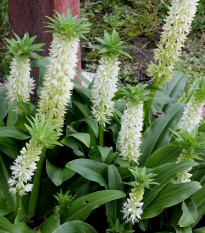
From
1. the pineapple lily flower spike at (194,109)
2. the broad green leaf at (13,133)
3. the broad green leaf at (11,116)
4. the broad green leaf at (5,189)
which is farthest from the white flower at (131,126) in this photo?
the broad green leaf at (11,116)

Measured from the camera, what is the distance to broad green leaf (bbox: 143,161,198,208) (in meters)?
3.35

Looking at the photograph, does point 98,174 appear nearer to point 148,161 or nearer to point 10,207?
point 148,161

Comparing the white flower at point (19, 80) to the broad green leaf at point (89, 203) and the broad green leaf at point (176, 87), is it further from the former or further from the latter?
the broad green leaf at point (176, 87)

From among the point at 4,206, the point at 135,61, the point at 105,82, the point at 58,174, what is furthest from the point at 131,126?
the point at 135,61

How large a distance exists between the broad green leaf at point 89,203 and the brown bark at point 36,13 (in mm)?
2753

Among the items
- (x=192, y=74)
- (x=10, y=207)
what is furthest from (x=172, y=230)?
(x=192, y=74)

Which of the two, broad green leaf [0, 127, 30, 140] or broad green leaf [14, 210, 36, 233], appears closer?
broad green leaf [14, 210, 36, 233]

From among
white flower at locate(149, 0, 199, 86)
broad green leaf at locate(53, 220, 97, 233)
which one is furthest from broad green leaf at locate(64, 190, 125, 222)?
white flower at locate(149, 0, 199, 86)

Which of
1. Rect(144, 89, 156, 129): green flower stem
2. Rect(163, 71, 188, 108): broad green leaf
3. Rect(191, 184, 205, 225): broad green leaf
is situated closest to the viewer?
Rect(191, 184, 205, 225): broad green leaf

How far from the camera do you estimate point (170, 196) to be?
3430 mm

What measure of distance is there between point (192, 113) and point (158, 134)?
2.26 ft

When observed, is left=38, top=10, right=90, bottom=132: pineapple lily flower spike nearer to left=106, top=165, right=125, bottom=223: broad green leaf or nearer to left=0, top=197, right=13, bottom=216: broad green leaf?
left=106, top=165, right=125, bottom=223: broad green leaf

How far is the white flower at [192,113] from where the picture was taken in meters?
3.52

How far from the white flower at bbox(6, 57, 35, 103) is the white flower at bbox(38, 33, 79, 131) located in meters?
0.24
